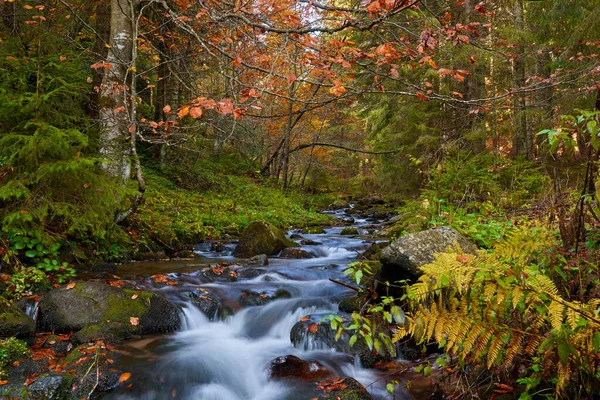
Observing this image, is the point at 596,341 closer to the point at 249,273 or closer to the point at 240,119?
the point at 240,119

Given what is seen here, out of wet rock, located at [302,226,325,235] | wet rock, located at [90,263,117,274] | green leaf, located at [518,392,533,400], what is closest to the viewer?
green leaf, located at [518,392,533,400]

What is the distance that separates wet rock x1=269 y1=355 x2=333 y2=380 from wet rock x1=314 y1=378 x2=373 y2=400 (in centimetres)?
17

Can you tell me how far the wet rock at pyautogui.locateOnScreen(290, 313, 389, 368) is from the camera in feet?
14.3

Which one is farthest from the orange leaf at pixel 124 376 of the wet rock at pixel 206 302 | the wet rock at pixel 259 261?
the wet rock at pixel 259 261

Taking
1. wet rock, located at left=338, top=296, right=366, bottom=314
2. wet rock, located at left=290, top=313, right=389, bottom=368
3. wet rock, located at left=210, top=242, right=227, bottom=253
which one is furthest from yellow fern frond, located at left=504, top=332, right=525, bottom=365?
wet rock, located at left=210, top=242, right=227, bottom=253

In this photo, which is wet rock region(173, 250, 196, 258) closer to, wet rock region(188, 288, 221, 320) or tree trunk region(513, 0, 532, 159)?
wet rock region(188, 288, 221, 320)

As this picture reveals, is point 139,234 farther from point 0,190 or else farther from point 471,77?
point 471,77

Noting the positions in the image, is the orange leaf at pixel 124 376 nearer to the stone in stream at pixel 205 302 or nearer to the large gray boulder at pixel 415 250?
the stone in stream at pixel 205 302

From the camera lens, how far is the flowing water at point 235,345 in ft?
13.2

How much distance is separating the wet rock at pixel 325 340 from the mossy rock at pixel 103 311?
5.60ft

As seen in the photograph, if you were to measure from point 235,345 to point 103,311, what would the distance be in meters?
1.75

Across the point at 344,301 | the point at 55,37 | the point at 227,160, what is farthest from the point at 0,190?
the point at 227,160

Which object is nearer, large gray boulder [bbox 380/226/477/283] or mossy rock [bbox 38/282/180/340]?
mossy rock [bbox 38/282/180/340]

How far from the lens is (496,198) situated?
863 centimetres
